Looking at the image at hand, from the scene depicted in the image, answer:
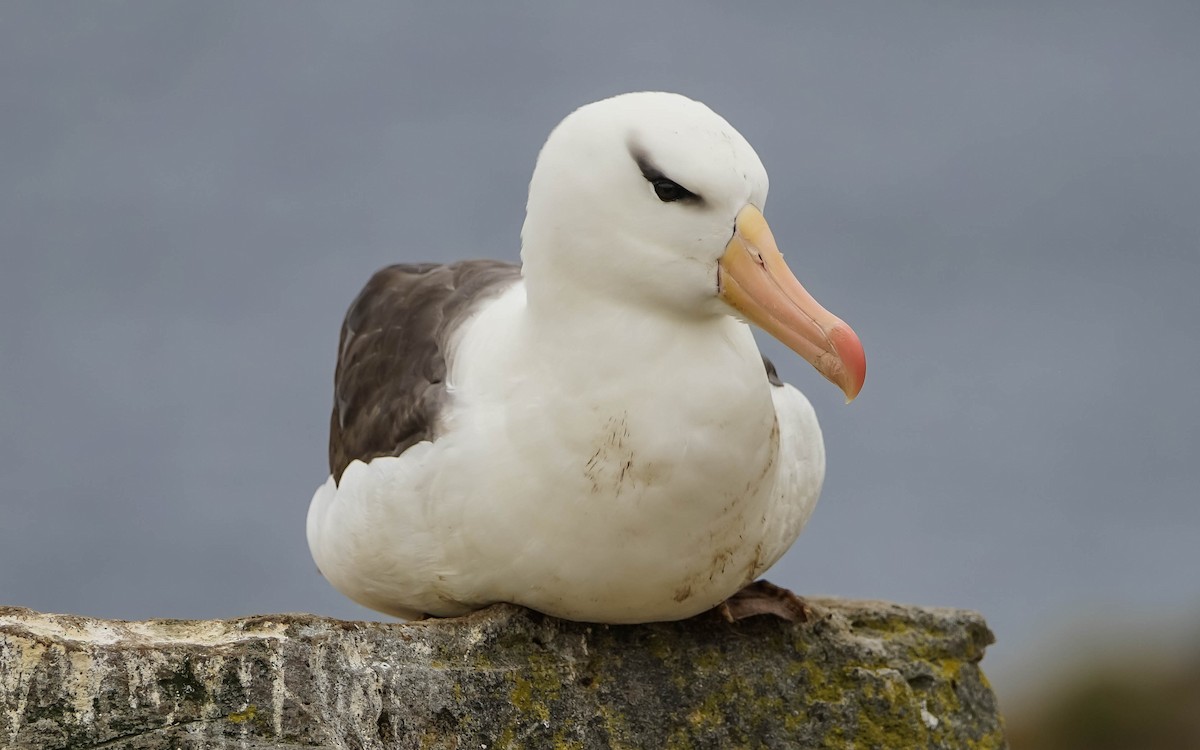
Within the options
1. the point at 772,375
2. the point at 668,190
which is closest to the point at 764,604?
the point at 772,375

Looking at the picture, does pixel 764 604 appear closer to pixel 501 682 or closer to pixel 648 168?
pixel 501 682

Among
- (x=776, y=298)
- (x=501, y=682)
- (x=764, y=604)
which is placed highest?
(x=776, y=298)

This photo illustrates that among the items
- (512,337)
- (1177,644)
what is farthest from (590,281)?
(1177,644)

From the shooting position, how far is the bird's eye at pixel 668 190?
5.09 m

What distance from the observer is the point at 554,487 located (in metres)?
5.25

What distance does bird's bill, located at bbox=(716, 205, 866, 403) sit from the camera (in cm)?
511

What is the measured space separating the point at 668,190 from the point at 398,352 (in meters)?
1.40


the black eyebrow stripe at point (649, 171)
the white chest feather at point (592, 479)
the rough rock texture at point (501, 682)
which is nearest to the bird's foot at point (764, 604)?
the rough rock texture at point (501, 682)

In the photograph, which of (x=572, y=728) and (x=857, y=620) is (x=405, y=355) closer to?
(x=572, y=728)

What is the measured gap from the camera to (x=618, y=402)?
17.1 ft

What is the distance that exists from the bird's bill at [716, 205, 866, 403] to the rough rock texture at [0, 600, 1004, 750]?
1265 mm

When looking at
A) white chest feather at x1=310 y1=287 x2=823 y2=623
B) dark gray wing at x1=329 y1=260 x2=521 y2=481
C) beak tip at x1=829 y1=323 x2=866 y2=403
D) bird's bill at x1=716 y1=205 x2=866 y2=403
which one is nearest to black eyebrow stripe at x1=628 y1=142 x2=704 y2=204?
bird's bill at x1=716 y1=205 x2=866 y2=403

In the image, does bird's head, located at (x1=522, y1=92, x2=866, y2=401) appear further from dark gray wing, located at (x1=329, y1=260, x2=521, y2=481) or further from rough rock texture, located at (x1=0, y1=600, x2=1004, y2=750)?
rough rock texture, located at (x1=0, y1=600, x2=1004, y2=750)

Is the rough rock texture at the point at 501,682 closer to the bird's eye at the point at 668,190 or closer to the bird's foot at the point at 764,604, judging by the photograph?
the bird's foot at the point at 764,604
